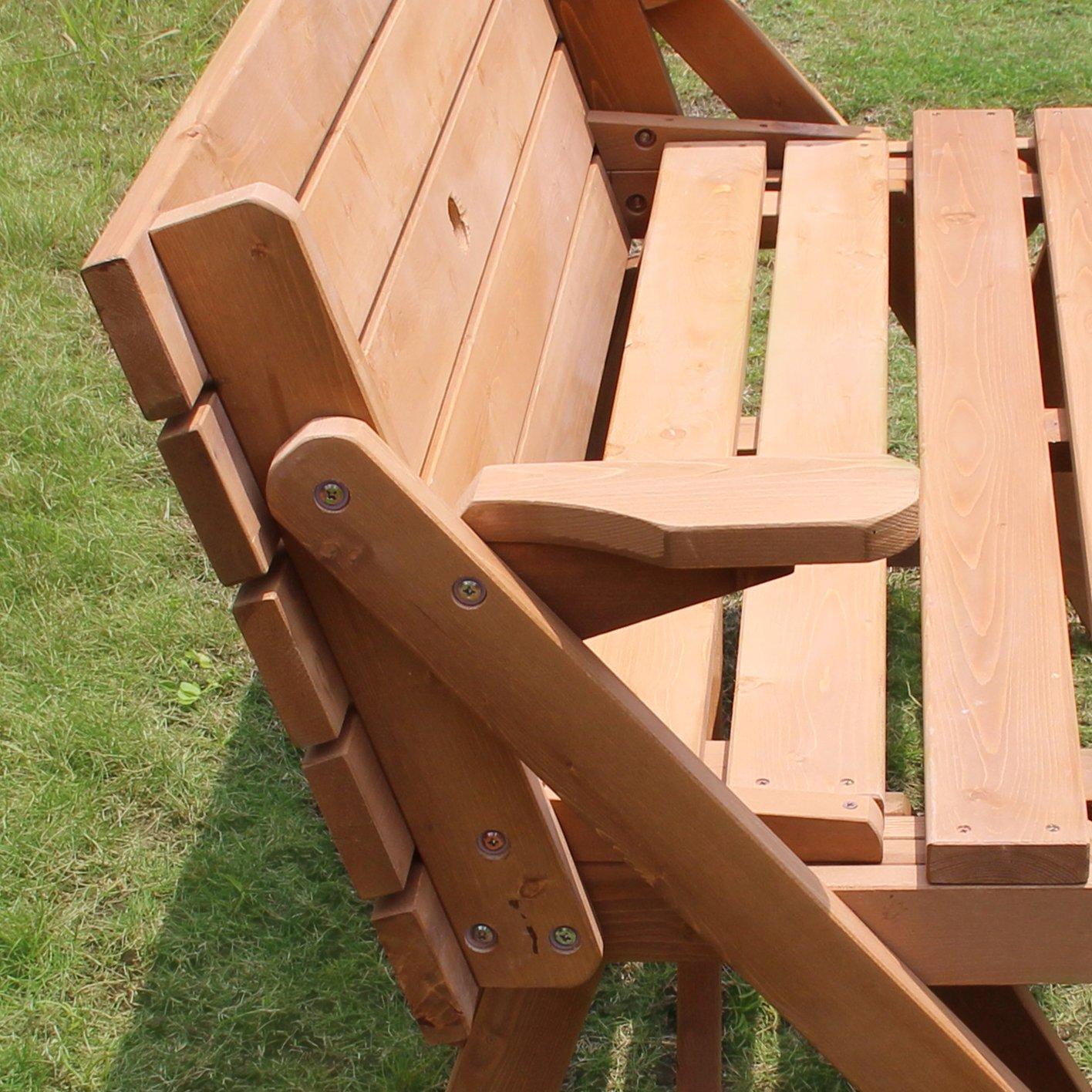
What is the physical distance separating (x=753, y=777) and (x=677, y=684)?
0.59 ft

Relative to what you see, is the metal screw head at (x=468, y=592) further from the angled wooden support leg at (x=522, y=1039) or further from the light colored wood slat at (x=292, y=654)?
the angled wooden support leg at (x=522, y=1039)

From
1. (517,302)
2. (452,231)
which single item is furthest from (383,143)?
(517,302)

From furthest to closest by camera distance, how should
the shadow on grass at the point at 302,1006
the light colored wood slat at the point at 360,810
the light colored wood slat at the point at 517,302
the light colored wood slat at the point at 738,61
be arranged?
1. the light colored wood slat at the point at 738,61
2. the shadow on grass at the point at 302,1006
3. the light colored wood slat at the point at 517,302
4. the light colored wood slat at the point at 360,810

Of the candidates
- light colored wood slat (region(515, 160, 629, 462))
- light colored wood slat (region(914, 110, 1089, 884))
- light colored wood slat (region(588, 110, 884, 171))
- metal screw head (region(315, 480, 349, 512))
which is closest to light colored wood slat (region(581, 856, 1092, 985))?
light colored wood slat (region(914, 110, 1089, 884))

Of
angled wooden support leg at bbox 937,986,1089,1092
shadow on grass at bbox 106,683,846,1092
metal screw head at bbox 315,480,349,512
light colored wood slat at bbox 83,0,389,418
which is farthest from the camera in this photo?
shadow on grass at bbox 106,683,846,1092

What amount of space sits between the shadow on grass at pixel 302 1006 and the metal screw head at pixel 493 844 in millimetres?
1018

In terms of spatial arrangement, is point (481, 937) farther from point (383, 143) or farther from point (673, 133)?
point (673, 133)

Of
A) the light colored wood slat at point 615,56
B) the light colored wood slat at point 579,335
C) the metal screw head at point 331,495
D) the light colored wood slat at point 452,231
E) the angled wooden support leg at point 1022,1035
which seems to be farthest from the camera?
the light colored wood slat at point 615,56

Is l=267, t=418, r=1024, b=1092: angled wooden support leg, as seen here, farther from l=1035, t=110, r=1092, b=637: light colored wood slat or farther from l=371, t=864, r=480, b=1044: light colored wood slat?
l=1035, t=110, r=1092, b=637: light colored wood slat

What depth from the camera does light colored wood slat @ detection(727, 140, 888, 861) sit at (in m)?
1.48

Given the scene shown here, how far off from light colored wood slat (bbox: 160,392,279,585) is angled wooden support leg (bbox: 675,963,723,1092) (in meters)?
1.21

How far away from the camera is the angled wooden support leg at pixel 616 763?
1.16 meters

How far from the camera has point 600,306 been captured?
230 centimetres

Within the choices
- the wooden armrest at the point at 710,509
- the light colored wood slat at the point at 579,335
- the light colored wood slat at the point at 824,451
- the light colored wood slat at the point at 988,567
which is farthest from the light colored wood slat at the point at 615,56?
the wooden armrest at the point at 710,509
